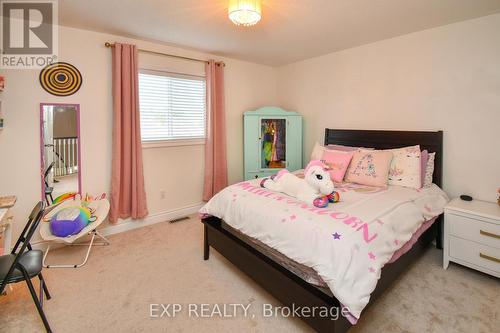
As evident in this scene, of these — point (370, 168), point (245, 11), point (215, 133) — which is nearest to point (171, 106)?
point (215, 133)

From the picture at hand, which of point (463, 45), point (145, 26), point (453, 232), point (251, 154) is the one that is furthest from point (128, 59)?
point (453, 232)

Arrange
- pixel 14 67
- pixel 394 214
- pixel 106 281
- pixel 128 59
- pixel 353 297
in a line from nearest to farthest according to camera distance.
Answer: pixel 353 297 → pixel 394 214 → pixel 106 281 → pixel 14 67 → pixel 128 59

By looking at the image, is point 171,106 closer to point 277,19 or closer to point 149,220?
point 149,220

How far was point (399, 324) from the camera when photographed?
1.68 m

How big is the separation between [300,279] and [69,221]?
2.11m

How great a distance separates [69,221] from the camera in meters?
2.33

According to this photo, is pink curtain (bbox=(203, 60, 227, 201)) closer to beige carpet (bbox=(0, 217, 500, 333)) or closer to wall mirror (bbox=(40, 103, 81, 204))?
beige carpet (bbox=(0, 217, 500, 333))

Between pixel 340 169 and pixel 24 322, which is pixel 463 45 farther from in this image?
pixel 24 322

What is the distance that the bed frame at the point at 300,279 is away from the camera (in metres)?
1.48

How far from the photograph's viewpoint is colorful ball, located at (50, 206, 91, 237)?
231 cm

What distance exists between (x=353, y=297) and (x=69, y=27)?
11.4 ft

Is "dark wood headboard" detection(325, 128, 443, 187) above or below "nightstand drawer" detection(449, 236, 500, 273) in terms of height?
above

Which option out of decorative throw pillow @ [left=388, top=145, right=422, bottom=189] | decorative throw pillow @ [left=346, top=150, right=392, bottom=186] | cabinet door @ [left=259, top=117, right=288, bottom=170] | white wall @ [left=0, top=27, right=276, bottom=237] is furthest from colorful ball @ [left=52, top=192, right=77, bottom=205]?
decorative throw pillow @ [left=388, top=145, right=422, bottom=189]

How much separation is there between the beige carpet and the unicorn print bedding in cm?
48
